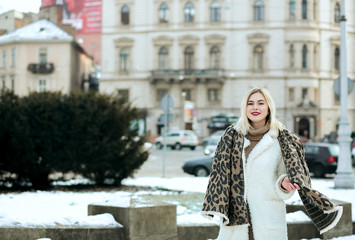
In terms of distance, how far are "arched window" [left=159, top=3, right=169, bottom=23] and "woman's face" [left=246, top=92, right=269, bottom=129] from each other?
6030cm

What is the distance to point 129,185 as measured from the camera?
14.8 meters

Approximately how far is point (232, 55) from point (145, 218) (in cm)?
5652

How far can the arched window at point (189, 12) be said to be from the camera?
208ft

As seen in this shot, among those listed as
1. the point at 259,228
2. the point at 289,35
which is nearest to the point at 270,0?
the point at 289,35

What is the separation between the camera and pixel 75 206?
399 inches

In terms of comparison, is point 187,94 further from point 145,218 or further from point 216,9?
point 145,218

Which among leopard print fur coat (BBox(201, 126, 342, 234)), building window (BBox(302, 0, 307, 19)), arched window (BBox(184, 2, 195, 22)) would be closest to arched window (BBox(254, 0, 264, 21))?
building window (BBox(302, 0, 307, 19))

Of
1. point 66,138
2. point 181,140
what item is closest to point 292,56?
point 181,140

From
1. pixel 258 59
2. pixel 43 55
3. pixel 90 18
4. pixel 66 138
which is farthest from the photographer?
pixel 90 18

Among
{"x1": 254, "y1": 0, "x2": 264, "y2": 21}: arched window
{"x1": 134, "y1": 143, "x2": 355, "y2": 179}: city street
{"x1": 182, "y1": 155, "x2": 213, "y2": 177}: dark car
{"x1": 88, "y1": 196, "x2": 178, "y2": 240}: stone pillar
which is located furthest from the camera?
{"x1": 254, "y1": 0, "x2": 264, "y2": 21}: arched window

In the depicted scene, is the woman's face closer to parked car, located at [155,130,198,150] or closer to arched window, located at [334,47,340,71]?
parked car, located at [155,130,198,150]

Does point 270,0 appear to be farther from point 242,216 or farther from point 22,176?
point 242,216

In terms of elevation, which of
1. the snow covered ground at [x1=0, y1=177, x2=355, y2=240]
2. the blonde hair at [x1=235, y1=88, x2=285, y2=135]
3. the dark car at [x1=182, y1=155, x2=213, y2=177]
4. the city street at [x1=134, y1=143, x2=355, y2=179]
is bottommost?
the city street at [x1=134, y1=143, x2=355, y2=179]

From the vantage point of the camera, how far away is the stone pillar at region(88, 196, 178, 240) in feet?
23.3
